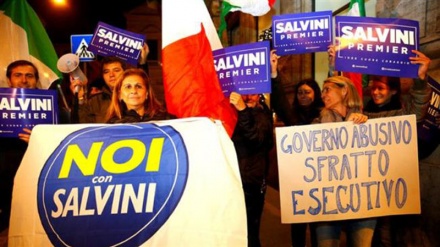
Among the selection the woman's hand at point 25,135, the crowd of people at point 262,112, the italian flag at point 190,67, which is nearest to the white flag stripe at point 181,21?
the italian flag at point 190,67

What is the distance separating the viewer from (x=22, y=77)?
3531 millimetres

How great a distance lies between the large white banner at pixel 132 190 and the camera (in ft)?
6.84

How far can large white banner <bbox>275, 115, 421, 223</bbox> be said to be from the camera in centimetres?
292

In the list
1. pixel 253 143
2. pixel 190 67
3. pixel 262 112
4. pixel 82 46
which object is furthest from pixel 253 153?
pixel 82 46

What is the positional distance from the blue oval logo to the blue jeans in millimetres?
1319

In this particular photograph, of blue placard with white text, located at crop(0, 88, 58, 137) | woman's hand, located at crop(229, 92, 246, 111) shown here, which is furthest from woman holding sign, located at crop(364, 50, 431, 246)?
blue placard with white text, located at crop(0, 88, 58, 137)

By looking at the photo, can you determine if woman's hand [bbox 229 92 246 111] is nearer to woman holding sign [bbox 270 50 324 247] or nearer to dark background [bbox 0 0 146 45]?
woman holding sign [bbox 270 50 324 247]

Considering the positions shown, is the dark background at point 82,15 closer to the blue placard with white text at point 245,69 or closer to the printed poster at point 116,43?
the printed poster at point 116,43

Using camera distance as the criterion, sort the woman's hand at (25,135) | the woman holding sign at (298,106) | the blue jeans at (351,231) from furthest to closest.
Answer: the woman holding sign at (298,106) < the woman's hand at (25,135) < the blue jeans at (351,231)

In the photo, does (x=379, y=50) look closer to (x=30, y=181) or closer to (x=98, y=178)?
(x=98, y=178)

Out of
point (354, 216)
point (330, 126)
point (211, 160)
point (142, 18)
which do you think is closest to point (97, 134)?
point (211, 160)

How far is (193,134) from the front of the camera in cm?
229

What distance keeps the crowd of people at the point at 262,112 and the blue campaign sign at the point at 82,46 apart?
1.27m

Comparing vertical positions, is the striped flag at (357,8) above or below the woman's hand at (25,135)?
above
